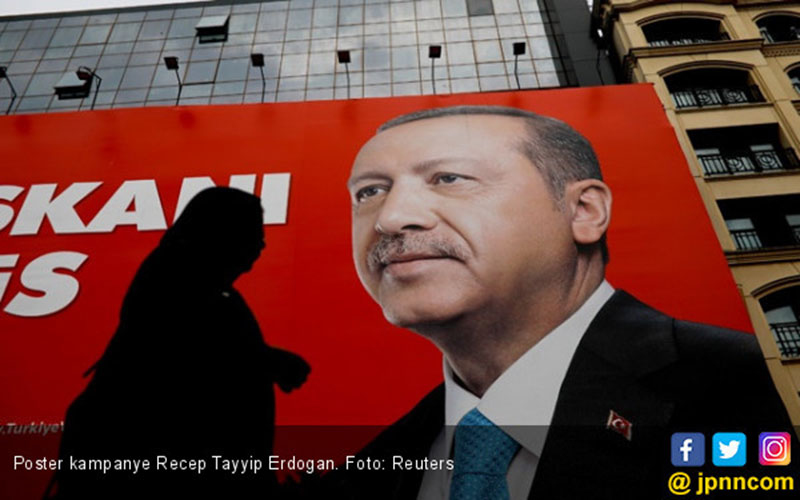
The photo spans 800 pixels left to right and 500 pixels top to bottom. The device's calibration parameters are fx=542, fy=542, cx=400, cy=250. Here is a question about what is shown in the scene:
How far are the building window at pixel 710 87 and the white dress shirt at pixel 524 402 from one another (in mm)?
11747

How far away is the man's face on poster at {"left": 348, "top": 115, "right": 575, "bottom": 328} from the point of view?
7.37m

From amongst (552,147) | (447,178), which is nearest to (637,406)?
(447,178)

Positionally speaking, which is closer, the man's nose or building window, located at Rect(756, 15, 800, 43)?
the man's nose

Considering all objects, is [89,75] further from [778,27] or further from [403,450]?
[778,27]

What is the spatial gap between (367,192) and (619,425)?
17.5 feet

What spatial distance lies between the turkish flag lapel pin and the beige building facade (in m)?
7.06

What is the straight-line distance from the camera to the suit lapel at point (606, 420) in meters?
5.02

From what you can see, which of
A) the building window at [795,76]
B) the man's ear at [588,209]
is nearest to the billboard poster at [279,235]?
the man's ear at [588,209]

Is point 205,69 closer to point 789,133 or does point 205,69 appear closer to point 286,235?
point 286,235

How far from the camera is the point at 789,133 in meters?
14.1

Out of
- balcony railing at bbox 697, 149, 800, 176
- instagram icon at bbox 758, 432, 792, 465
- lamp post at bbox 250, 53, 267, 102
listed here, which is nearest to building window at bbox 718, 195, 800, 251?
balcony railing at bbox 697, 149, 800, 176

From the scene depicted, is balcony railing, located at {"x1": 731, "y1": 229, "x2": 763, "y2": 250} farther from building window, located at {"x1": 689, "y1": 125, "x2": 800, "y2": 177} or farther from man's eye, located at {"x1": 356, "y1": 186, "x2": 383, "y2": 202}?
man's eye, located at {"x1": 356, "y1": 186, "x2": 383, "y2": 202}

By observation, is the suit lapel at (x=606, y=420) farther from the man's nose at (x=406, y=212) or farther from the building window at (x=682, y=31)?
the building window at (x=682, y=31)

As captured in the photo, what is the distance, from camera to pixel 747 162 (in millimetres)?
14344
